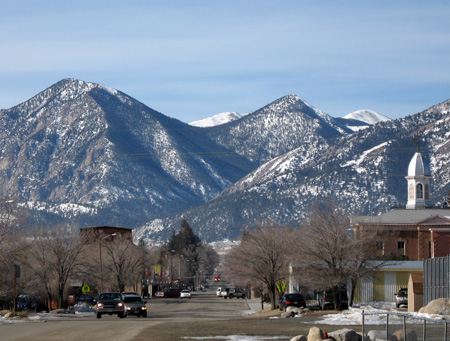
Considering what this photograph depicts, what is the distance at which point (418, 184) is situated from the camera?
123562mm

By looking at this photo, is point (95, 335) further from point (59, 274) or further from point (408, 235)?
point (408, 235)

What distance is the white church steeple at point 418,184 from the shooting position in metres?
122

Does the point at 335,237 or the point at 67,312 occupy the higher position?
the point at 335,237

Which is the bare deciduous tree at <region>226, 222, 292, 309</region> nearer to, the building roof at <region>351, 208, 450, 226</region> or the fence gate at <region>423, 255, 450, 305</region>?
the fence gate at <region>423, 255, 450, 305</region>

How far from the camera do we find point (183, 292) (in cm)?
12269

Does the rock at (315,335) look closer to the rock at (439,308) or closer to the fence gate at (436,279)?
the rock at (439,308)

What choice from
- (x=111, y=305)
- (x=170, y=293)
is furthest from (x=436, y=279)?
(x=170, y=293)

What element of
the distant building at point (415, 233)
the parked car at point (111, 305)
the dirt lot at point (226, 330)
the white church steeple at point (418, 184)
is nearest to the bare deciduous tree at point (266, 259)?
the parked car at point (111, 305)

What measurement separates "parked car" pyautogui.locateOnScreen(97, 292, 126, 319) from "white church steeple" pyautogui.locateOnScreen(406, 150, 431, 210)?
7505cm

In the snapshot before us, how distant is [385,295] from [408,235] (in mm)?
34017

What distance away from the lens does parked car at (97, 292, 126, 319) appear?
5369 centimetres

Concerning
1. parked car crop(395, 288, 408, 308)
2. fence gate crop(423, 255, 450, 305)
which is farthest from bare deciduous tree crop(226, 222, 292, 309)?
fence gate crop(423, 255, 450, 305)

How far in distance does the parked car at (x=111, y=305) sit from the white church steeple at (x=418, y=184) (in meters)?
75.1

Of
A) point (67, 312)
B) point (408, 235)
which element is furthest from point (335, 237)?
point (408, 235)
